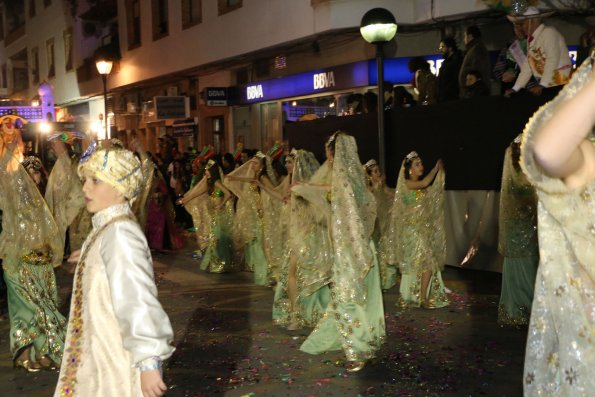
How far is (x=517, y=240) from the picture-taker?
805cm

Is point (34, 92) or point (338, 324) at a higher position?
point (34, 92)

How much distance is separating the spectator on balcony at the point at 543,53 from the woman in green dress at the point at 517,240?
1.91m

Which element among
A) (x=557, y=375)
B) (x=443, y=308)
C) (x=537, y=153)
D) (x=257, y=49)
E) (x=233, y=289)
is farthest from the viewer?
(x=257, y=49)

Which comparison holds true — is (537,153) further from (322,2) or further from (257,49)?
(257,49)

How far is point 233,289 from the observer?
10.9m

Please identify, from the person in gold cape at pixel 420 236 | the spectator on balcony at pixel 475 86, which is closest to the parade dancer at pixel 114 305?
the person in gold cape at pixel 420 236

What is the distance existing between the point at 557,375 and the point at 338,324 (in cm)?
435

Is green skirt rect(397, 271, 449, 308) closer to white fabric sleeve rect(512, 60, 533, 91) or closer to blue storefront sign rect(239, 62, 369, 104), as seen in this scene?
white fabric sleeve rect(512, 60, 533, 91)

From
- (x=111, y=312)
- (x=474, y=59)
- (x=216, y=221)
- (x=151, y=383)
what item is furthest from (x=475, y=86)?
(x=151, y=383)

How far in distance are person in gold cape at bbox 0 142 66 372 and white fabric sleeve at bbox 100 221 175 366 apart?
3941 mm

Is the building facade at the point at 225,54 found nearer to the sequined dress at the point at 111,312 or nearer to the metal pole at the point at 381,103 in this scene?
the metal pole at the point at 381,103

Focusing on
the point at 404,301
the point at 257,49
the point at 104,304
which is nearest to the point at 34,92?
the point at 257,49

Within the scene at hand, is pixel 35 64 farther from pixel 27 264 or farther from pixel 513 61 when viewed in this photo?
pixel 27 264

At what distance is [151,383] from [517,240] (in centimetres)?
581
